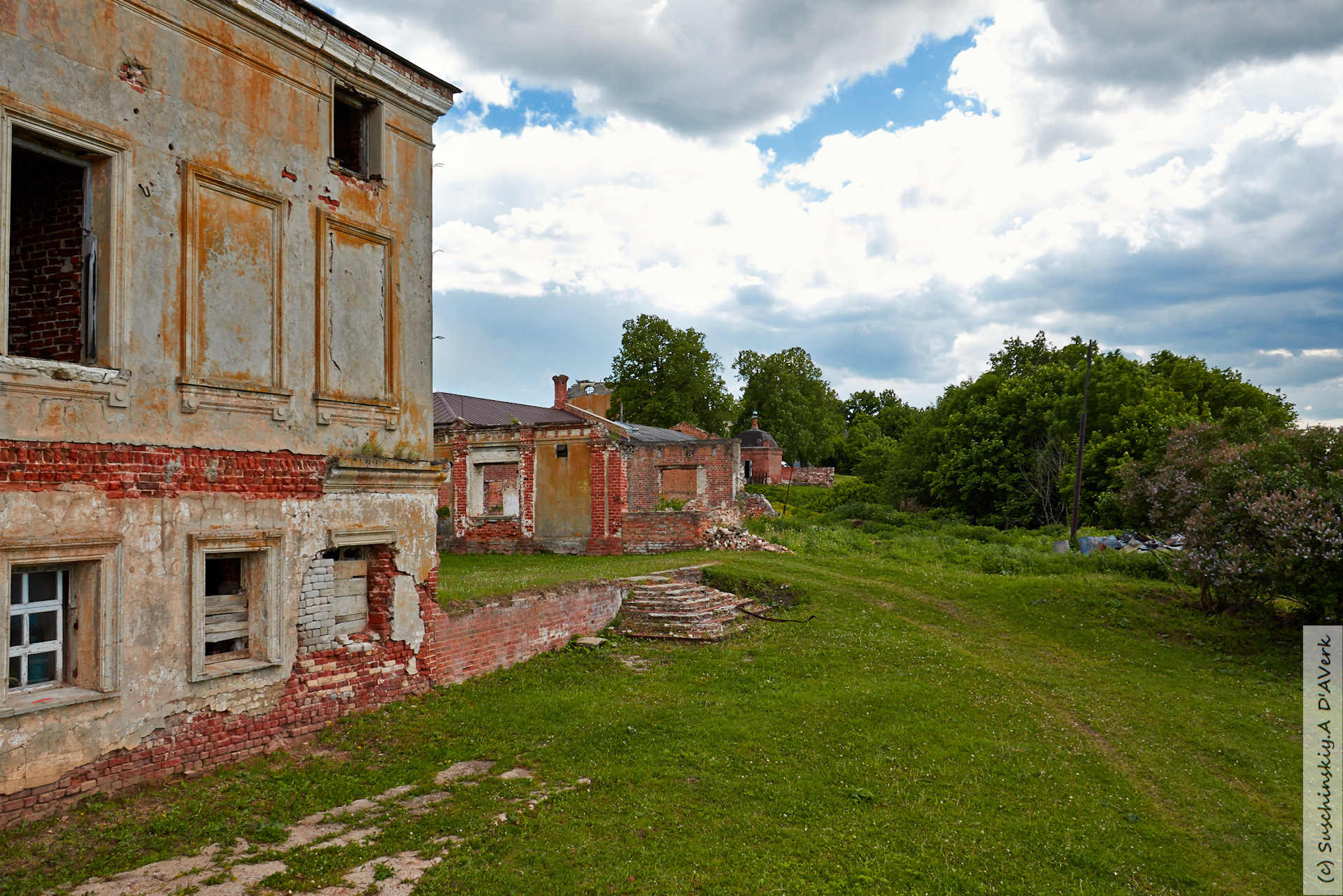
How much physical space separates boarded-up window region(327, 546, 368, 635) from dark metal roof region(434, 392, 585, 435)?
59.9 ft

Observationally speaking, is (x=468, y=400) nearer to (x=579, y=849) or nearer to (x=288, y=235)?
(x=288, y=235)

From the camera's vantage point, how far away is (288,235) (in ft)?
29.7

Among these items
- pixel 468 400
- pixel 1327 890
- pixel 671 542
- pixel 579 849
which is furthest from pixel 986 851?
pixel 468 400

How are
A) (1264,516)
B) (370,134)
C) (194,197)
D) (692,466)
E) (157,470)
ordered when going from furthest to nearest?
(692,466) < (1264,516) < (370,134) < (194,197) < (157,470)

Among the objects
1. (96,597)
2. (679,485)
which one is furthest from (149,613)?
(679,485)

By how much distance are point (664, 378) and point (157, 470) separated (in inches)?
1893

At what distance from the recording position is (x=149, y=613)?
7.39m

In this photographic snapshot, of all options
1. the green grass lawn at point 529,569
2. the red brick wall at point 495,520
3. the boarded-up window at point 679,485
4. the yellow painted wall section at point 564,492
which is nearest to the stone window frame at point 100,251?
the green grass lawn at point 529,569

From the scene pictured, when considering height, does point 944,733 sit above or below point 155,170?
below

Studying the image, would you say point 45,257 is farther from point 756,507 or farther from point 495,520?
point 756,507

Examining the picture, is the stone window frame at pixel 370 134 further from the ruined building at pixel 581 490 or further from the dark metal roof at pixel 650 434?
the dark metal roof at pixel 650 434

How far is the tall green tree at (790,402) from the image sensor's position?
66688 mm

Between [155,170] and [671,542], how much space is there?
58.3ft

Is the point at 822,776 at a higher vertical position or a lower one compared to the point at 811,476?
lower
